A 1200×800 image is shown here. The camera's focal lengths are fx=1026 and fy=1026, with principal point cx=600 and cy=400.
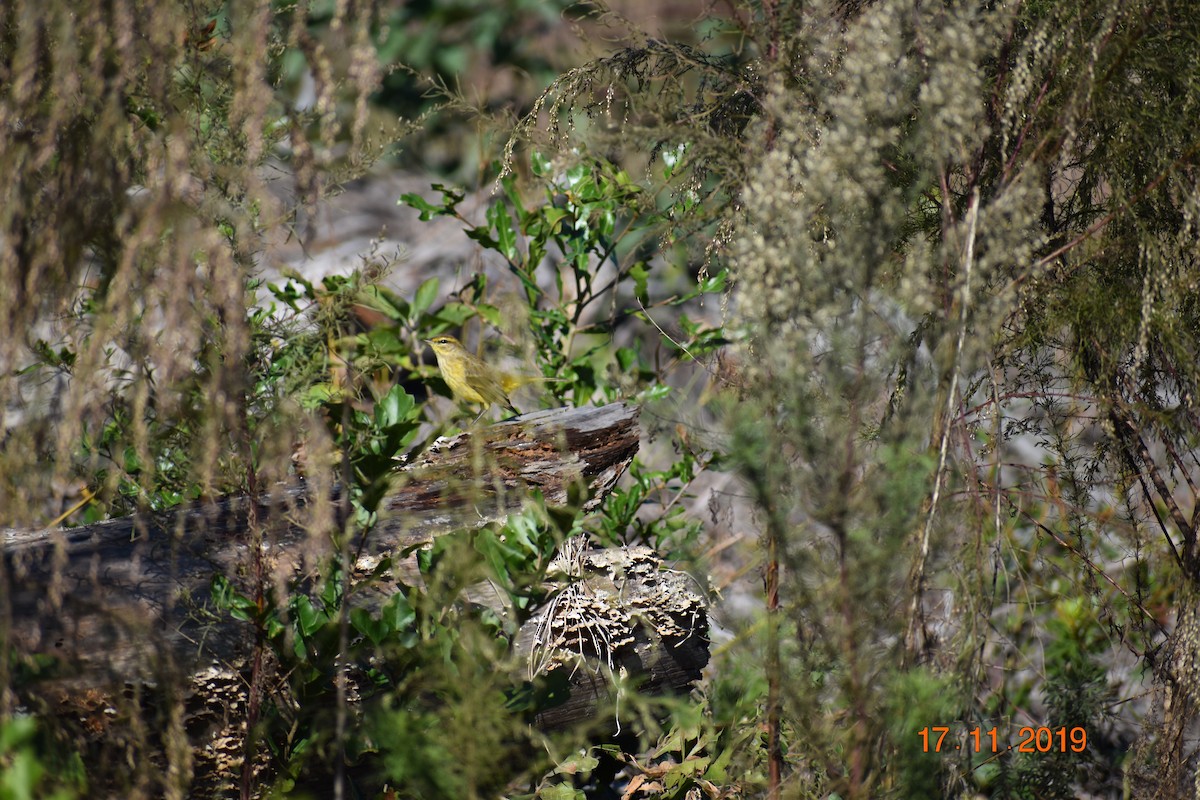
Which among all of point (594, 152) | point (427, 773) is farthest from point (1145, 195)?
point (427, 773)

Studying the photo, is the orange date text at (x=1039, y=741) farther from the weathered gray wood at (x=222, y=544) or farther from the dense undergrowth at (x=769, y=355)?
the weathered gray wood at (x=222, y=544)

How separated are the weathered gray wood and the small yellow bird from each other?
2.57ft

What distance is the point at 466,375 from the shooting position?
388 centimetres

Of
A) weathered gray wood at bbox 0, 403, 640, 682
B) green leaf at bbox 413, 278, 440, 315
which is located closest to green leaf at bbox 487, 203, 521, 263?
green leaf at bbox 413, 278, 440, 315

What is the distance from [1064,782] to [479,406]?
2.42 meters

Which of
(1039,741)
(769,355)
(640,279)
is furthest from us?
(640,279)

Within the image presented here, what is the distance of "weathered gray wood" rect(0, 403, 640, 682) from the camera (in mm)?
2115

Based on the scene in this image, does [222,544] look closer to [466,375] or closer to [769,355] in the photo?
[769,355]

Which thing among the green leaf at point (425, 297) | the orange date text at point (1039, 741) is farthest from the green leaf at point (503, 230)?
the orange date text at point (1039, 741)

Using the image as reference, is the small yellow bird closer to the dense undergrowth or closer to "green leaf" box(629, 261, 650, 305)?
"green leaf" box(629, 261, 650, 305)

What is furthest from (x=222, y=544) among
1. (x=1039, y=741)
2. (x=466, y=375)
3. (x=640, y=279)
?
(x=1039, y=741)

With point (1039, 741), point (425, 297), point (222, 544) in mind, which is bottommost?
point (1039, 741)

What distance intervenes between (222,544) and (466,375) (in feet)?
5.05

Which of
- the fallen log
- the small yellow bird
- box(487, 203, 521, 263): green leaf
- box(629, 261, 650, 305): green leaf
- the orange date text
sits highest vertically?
box(487, 203, 521, 263): green leaf
